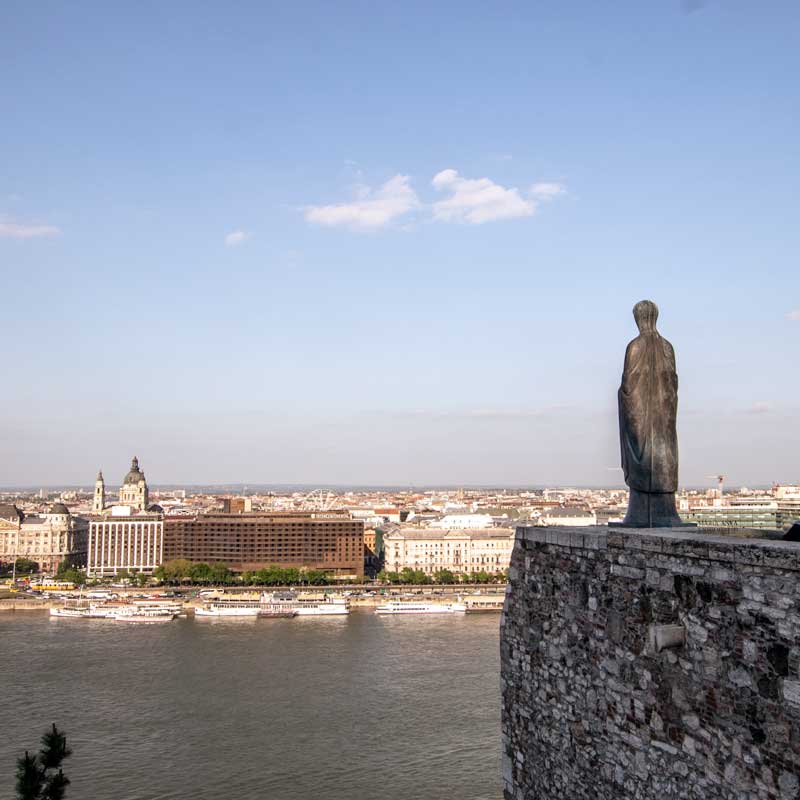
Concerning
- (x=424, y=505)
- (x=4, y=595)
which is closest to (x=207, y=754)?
(x=4, y=595)

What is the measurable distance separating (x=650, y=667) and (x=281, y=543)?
183 ft

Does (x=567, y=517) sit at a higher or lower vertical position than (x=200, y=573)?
higher

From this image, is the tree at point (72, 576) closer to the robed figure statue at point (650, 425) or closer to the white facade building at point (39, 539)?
the white facade building at point (39, 539)

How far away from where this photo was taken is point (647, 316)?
472 centimetres

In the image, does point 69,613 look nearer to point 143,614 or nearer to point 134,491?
point 143,614

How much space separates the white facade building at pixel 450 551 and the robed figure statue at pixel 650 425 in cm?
5681

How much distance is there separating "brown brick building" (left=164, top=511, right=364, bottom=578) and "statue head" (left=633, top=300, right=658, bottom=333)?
177ft

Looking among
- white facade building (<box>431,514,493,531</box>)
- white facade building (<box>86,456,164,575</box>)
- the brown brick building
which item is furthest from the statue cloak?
white facade building (<box>431,514,493,531</box>)

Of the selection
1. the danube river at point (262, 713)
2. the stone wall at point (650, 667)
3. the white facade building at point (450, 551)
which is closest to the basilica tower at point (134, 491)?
the white facade building at point (450, 551)

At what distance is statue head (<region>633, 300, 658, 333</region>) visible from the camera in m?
4.71

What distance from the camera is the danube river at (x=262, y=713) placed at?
1507 centimetres

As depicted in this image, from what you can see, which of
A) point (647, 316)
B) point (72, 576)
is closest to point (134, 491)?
point (72, 576)

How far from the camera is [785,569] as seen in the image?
2.98 metres

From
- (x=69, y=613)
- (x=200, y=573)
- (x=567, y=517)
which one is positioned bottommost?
(x=69, y=613)
